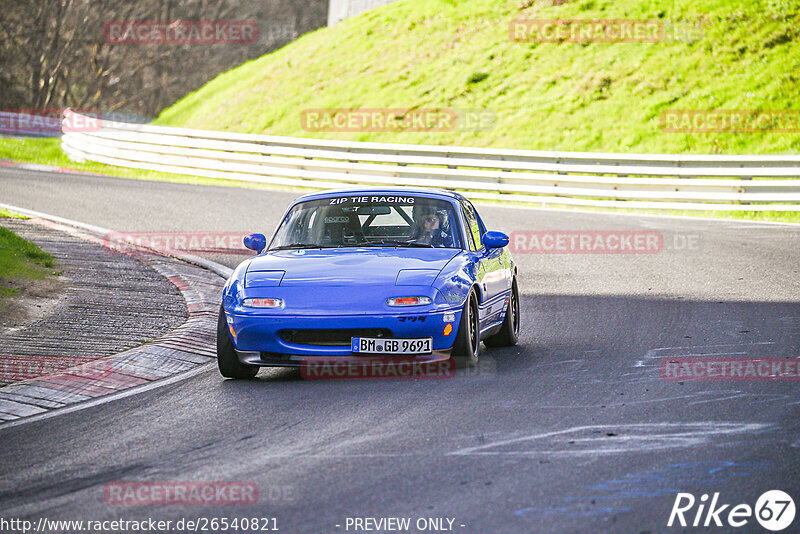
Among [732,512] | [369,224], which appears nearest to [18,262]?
[369,224]

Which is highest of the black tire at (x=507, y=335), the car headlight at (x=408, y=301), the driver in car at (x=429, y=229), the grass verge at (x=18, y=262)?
the driver in car at (x=429, y=229)

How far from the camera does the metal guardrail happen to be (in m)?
22.3

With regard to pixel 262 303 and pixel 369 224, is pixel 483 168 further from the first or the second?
pixel 262 303

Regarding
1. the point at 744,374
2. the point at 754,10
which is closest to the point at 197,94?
the point at 754,10

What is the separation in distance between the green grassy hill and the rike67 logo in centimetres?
2226

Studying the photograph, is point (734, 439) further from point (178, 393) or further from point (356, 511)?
point (178, 393)

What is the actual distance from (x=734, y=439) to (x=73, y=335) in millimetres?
5709

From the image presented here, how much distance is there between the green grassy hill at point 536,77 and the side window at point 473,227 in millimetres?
17627

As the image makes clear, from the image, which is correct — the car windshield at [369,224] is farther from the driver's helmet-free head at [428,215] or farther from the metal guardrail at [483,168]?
the metal guardrail at [483,168]

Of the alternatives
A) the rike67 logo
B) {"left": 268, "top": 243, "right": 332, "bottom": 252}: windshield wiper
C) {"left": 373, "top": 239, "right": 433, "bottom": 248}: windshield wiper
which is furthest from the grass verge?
the rike67 logo

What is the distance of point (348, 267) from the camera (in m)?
8.16

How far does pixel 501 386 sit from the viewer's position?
24.7ft

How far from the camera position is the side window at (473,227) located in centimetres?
943

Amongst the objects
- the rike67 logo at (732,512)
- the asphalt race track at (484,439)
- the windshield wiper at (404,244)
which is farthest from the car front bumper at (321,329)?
the rike67 logo at (732,512)
